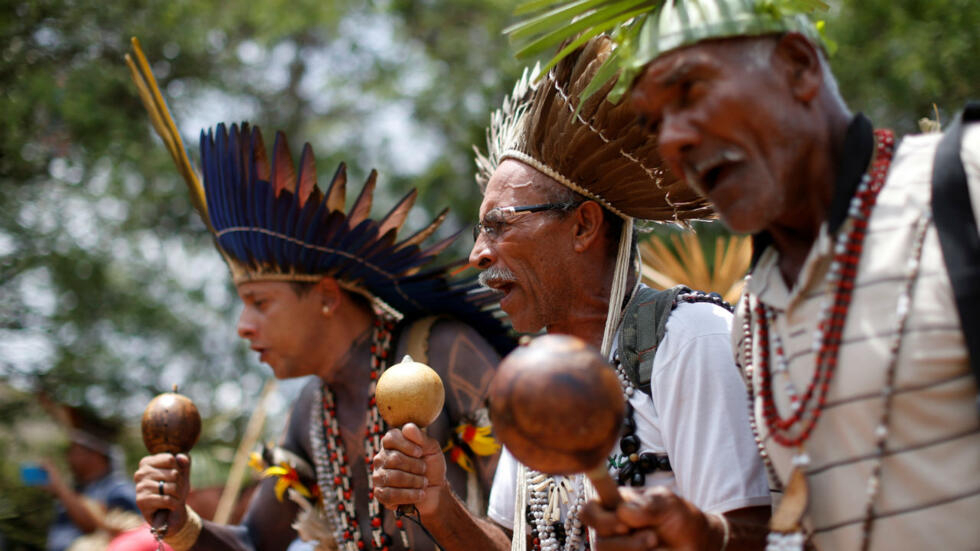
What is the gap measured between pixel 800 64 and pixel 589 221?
1.10m

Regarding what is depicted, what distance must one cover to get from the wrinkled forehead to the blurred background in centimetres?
182

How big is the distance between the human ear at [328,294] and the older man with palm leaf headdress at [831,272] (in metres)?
2.29

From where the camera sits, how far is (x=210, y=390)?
10.8 meters

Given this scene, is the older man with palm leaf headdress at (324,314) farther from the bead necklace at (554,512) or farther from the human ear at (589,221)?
the human ear at (589,221)

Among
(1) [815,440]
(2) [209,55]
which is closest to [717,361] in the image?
(1) [815,440]

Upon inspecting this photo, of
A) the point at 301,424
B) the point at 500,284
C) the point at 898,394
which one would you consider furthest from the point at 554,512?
the point at 301,424

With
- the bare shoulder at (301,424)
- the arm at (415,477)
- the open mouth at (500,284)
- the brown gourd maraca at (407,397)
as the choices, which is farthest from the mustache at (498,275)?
the bare shoulder at (301,424)

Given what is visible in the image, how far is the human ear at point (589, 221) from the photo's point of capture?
283cm

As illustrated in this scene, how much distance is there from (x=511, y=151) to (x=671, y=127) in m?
1.25

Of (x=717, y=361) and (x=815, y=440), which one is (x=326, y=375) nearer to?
(x=717, y=361)

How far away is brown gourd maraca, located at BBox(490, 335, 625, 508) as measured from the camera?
158cm

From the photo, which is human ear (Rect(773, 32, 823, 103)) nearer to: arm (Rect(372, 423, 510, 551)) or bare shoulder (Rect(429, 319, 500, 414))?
arm (Rect(372, 423, 510, 551))

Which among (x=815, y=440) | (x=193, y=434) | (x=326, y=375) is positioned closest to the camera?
(x=815, y=440)

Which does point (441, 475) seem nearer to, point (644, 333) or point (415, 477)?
point (415, 477)
